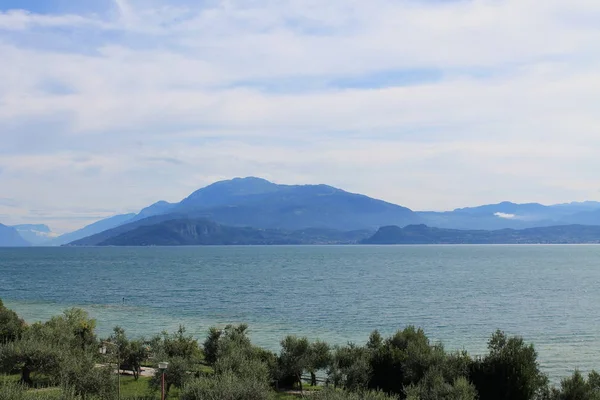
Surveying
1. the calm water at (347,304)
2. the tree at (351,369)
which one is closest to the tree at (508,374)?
the tree at (351,369)

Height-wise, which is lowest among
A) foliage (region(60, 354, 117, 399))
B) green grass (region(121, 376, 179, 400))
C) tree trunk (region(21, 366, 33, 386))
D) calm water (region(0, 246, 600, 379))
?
calm water (region(0, 246, 600, 379))

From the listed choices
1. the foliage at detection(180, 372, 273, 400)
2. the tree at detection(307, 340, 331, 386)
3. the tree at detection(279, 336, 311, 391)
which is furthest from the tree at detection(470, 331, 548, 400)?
the foliage at detection(180, 372, 273, 400)

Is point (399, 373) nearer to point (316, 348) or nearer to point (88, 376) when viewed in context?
point (316, 348)

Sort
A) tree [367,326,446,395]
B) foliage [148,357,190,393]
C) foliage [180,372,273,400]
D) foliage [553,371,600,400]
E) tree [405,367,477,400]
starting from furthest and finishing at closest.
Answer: foliage [148,357,190,393]
tree [367,326,446,395]
foliage [553,371,600,400]
tree [405,367,477,400]
foliage [180,372,273,400]

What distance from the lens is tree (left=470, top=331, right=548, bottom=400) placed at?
127ft

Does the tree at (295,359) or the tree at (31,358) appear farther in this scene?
the tree at (295,359)

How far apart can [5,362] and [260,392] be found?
22980 mm

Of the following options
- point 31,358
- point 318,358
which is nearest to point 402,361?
point 318,358

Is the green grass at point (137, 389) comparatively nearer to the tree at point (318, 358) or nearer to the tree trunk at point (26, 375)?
the tree trunk at point (26, 375)

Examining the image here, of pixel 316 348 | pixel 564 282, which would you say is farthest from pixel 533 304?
pixel 316 348

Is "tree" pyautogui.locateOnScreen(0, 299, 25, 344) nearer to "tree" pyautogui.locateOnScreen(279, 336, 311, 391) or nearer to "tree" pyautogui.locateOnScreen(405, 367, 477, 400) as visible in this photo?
"tree" pyautogui.locateOnScreen(279, 336, 311, 391)

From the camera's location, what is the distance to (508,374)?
130 feet

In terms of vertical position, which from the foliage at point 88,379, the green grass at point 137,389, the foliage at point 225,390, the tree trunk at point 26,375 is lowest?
the green grass at point 137,389

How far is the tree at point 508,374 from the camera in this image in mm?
38719
